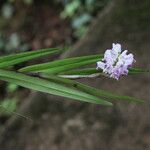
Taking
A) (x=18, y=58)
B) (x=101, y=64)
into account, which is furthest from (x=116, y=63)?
(x=18, y=58)

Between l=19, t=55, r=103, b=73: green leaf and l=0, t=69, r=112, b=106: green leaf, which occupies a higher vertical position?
l=19, t=55, r=103, b=73: green leaf

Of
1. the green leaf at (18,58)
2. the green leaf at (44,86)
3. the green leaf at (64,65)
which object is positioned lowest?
the green leaf at (44,86)

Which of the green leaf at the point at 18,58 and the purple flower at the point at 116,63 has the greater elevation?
the green leaf at the point at 18,58

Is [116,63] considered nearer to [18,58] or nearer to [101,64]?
[101,64]

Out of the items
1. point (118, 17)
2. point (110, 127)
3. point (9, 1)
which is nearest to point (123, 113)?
point (110, 127)
